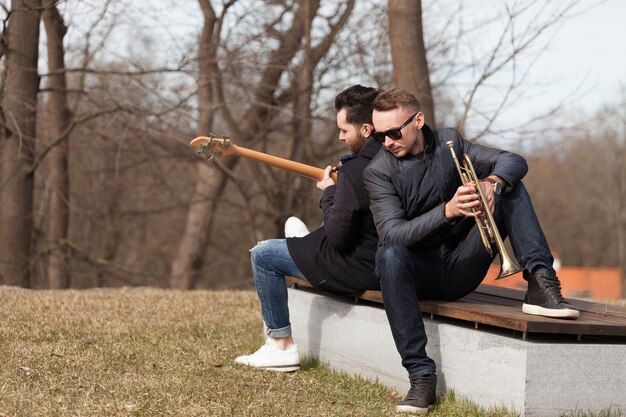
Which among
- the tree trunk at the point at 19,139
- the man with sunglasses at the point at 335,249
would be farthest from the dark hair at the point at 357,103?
the tree trunk at the point at 19,139

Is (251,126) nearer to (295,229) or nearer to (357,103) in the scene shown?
(295,229)

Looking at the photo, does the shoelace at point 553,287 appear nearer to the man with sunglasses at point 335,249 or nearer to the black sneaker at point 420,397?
the black sneaker at point 420,397

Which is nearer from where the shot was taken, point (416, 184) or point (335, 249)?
point (416, 184)

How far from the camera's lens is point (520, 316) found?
4207mm

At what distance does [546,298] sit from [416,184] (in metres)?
0.85

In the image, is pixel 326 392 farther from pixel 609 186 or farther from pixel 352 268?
pixel 609 186

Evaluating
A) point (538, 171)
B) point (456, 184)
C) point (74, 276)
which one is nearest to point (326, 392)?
point (456, 184)

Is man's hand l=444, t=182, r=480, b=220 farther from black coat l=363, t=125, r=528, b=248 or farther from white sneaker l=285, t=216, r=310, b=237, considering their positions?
white sneaker l=285, t=216, r=310, b=237

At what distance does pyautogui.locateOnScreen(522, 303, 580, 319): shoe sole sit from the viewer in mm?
4211

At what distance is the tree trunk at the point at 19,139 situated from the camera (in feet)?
35.8

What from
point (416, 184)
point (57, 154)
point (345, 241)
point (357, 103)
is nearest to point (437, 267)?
point (416, 184)

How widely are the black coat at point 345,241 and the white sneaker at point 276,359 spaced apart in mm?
481

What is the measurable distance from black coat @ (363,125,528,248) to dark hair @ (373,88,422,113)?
165 mm

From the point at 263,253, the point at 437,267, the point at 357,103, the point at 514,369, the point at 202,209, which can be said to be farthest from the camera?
the point at 202,209
